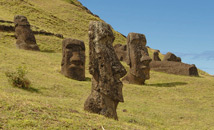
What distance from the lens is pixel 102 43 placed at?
9.31m

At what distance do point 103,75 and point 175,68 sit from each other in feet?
55.9

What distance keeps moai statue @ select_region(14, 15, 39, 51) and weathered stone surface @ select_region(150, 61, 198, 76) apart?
37.1ft

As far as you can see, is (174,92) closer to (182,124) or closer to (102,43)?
(182,124)

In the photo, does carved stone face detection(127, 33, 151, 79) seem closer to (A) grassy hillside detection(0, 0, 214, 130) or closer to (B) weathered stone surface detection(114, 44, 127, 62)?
(A) grassy hillside detection(0, 0, 214, 130)

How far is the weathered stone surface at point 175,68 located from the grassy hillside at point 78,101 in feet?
4.33

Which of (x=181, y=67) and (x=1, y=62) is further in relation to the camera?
(x=181, y=67)

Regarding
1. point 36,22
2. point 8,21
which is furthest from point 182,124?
point 36,22

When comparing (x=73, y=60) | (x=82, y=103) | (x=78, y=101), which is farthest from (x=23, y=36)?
(x=82, y=103)

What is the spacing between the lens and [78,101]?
12469 mm

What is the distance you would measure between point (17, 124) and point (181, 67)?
2020 centimetres

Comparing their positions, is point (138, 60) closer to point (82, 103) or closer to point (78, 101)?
point (78, 101)

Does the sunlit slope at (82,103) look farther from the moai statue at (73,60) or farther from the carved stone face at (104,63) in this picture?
the carved stone face at (104,63)

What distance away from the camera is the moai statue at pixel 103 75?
8.96 meters

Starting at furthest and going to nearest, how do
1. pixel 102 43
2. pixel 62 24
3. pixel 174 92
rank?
pixel 62 24 < pixel 174 92 < pixel 102 43
